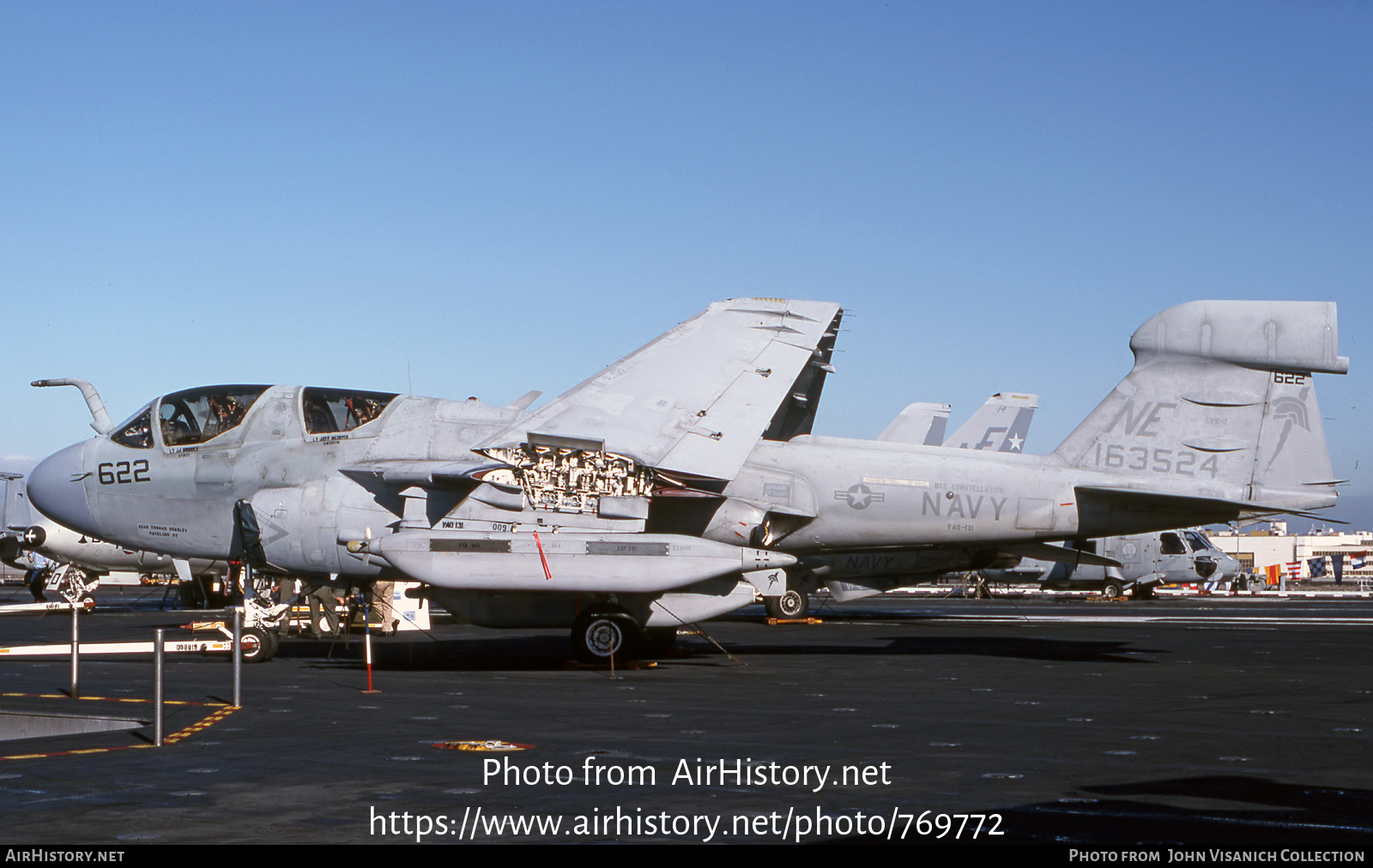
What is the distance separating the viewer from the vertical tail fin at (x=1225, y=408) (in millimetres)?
18438

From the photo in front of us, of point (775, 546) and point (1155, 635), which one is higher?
point (775, 546)

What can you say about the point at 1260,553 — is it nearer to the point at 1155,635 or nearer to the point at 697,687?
the point at 1155,635

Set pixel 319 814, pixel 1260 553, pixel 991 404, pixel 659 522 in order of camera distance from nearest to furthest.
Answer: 1. pixel 319 814
2. pixel 659 522
3. pixel 991 404
4. pixel 1260 553

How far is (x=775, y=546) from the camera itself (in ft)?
64.2

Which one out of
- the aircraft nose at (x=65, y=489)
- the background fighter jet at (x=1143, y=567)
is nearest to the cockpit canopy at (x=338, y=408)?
the aircraft nose at (x=65, y=489)

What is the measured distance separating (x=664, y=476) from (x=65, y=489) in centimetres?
996

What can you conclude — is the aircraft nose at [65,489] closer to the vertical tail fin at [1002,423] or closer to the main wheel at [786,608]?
the main wheel at [786,608]

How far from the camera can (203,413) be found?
19.6 meters

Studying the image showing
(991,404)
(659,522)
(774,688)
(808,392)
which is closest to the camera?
(774,688)

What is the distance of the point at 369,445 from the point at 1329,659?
15.3 metres

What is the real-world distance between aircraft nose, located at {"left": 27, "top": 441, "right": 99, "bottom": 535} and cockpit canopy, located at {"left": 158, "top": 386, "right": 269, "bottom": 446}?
167 centimetres

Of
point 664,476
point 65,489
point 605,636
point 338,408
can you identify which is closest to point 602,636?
point 605,636

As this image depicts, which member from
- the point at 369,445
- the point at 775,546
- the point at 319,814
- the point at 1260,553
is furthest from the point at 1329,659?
the point at 1260,553

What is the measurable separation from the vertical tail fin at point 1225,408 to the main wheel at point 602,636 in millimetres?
7416
